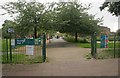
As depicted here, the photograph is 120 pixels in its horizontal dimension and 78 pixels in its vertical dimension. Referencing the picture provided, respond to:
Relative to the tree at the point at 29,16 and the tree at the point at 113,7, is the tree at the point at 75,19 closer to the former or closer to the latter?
the tree at the point at 29,16

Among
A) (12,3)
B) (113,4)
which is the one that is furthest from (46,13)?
(113,4)

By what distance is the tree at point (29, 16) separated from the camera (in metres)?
31.8

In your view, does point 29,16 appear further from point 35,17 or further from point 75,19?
point 75,19

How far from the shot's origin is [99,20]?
44.5 m

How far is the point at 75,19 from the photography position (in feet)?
129

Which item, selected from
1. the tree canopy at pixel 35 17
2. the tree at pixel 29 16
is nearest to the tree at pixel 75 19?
the tree canopy at pixel 35 17

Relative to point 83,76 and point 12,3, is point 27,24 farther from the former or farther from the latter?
point 83,76

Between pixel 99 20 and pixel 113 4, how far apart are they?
2424 centimetres

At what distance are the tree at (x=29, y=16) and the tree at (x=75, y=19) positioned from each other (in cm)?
541

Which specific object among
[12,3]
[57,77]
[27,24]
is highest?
[12,3]

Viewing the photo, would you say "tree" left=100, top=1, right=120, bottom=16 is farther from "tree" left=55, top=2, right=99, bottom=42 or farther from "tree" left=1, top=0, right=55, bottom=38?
"tree" left=55, top=2, right=99, bottom=42

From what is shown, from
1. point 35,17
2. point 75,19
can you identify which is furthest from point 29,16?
point 75,19

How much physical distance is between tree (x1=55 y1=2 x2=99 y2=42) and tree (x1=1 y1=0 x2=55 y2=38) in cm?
541

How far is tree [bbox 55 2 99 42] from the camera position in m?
38.7
